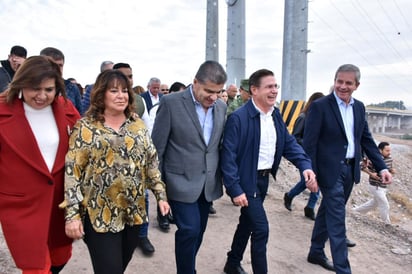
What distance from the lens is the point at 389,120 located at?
56.2 m

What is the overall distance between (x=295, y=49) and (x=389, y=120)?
5335 centimetres

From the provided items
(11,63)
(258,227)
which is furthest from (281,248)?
(11,63)

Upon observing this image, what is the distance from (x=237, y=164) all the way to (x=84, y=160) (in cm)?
148

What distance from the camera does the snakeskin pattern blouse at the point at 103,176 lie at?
7.88 ft

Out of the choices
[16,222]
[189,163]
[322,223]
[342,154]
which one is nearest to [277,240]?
[322,223]

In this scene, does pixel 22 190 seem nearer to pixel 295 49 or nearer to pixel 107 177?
pixel 107 177

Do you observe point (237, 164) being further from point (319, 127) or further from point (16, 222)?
point (16, 222)

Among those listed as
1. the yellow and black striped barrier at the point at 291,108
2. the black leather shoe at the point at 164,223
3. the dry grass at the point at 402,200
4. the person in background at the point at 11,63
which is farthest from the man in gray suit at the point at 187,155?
the dry grass at the point at 402,200

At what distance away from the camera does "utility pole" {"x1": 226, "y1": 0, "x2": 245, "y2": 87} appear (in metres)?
12.2

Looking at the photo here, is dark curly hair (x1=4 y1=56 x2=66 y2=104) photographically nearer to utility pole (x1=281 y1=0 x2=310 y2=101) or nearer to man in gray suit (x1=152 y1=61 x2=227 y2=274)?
man in gray suit (x1=152 y1=61 x2=227 y2=274)

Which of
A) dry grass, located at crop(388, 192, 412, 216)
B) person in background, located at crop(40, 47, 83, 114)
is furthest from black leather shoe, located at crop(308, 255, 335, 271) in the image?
dry grass, located at crop(388, 192, 412, 216)

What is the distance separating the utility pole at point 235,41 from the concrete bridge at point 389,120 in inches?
1564

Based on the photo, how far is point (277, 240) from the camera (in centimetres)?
505

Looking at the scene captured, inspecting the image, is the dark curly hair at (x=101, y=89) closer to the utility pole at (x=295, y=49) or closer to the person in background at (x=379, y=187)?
the person in background at (x=379, y=187)
